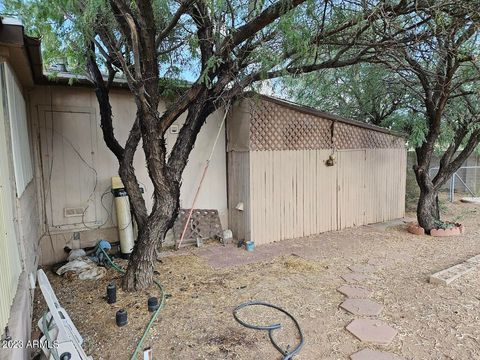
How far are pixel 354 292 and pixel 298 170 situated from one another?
2.72 meters

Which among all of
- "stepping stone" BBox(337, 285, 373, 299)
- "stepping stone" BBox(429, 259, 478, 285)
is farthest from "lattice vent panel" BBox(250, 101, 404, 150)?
"stepping stone" BBox(429, 259, 478, 285)

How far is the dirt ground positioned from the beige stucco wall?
783 mm

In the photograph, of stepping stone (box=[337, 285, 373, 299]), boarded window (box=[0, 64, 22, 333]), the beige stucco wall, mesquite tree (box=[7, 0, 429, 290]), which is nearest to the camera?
boarded window (box=[0, 64, 22, 333])

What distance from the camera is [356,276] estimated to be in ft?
12.9

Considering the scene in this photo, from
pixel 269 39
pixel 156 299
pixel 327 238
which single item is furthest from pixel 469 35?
pixel 156 299

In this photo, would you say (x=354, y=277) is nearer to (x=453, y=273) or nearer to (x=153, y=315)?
(x=453, y=273)

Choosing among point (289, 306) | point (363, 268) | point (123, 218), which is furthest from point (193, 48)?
point (363, 268)

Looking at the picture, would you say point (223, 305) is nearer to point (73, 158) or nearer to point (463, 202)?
point (73, 158)

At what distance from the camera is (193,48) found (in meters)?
3.71

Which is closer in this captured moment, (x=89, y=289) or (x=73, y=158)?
(x=89, y=289)

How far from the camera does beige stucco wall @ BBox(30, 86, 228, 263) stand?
4.36 metres

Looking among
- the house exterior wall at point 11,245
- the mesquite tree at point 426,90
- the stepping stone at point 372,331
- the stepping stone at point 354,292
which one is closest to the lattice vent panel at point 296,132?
the mesquite tree at point 426,90

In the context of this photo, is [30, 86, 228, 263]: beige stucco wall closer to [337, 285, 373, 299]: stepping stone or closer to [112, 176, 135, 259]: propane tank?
[112, 176, 135, 259]: propane tank

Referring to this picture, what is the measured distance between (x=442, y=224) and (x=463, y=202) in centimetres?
423
